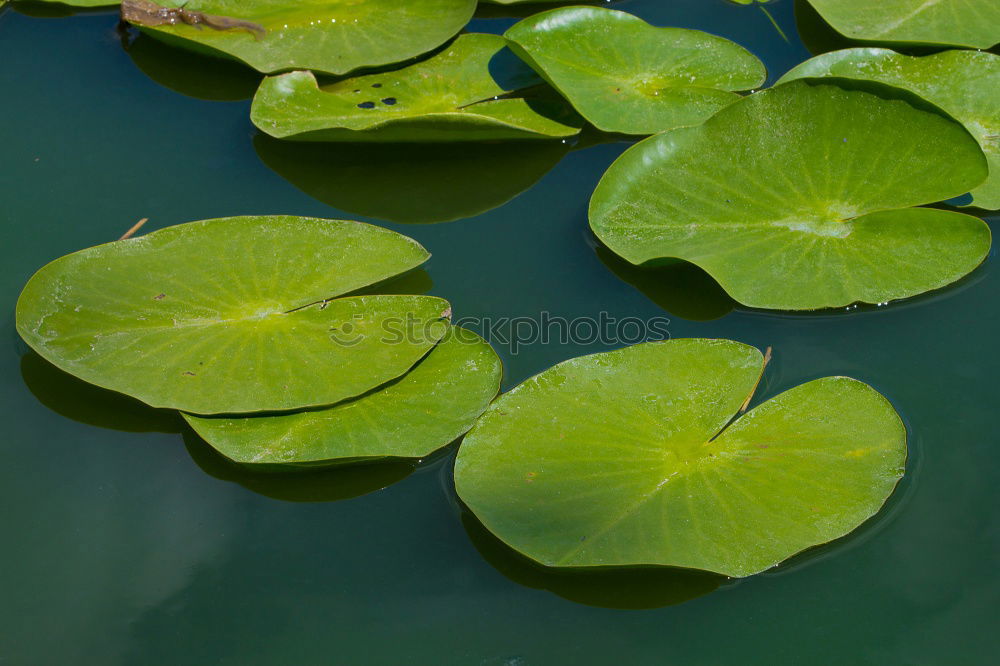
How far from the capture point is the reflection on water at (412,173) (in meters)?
2.05

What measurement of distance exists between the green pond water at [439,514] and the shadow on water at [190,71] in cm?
36

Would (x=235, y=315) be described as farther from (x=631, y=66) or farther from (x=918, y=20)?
(x=918, y=20)

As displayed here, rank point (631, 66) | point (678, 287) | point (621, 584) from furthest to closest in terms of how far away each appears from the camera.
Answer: point (631, 66)
point (678, 287)
point (621, 584)

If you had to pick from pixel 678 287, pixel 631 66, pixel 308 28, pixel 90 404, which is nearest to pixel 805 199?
pixel 678 287

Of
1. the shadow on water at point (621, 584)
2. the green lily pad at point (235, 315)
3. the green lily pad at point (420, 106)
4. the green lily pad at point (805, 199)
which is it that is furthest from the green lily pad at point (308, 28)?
the shadow on water at point (621, 584)

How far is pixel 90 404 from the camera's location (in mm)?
1670

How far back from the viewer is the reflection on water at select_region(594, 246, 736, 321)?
180 centimetres

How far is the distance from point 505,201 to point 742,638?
1.13 m

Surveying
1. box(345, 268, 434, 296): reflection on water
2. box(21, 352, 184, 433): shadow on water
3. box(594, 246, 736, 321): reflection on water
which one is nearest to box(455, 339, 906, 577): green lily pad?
box(594, 246, 736, 321): reflection on water

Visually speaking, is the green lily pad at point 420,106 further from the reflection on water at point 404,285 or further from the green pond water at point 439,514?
the reflection on water at point 404,285

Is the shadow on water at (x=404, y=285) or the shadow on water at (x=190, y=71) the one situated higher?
the shadow on water at (x=190, y=71)

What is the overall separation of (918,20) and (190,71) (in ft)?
6.54

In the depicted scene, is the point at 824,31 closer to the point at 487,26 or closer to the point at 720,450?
the point at 487,26

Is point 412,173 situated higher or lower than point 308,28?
lower
